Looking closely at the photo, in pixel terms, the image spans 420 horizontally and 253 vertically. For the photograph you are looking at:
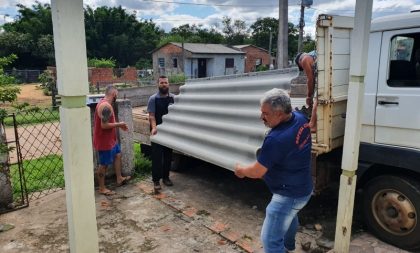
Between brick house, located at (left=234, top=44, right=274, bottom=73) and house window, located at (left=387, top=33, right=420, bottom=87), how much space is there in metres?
40.2

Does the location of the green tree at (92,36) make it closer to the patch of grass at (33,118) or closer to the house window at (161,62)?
the house window at (161,62)

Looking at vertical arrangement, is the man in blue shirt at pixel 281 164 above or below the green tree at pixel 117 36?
below

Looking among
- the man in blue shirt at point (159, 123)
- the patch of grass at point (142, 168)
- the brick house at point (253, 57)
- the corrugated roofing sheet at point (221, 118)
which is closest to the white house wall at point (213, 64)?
the brick house at point (253, 57)

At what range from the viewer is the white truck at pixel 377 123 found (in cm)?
323

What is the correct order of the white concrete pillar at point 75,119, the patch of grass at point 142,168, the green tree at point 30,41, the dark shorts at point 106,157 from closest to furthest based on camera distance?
Result: the white concrete pillar at point 75,119 → the dark shorts at point 106,157 → the patch of grass at point 142,168 → the green tree at point 30,41

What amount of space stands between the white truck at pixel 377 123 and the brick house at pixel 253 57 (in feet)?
131

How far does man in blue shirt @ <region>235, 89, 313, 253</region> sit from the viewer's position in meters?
2.50

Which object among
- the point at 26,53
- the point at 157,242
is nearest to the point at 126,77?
the point at 26,53

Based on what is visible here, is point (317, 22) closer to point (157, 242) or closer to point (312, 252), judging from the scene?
point (312, 252)

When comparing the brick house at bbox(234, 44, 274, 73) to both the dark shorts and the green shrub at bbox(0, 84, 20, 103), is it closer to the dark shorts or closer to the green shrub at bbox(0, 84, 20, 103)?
the dark shorts

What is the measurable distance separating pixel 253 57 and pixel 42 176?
134 ft

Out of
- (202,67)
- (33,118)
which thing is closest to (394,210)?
(33,118)

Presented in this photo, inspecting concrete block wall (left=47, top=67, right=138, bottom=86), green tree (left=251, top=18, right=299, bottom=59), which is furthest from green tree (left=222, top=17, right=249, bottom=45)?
concrete block wall (left=47, top=67, right=138, bottom=86)

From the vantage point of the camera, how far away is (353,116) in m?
2.96
